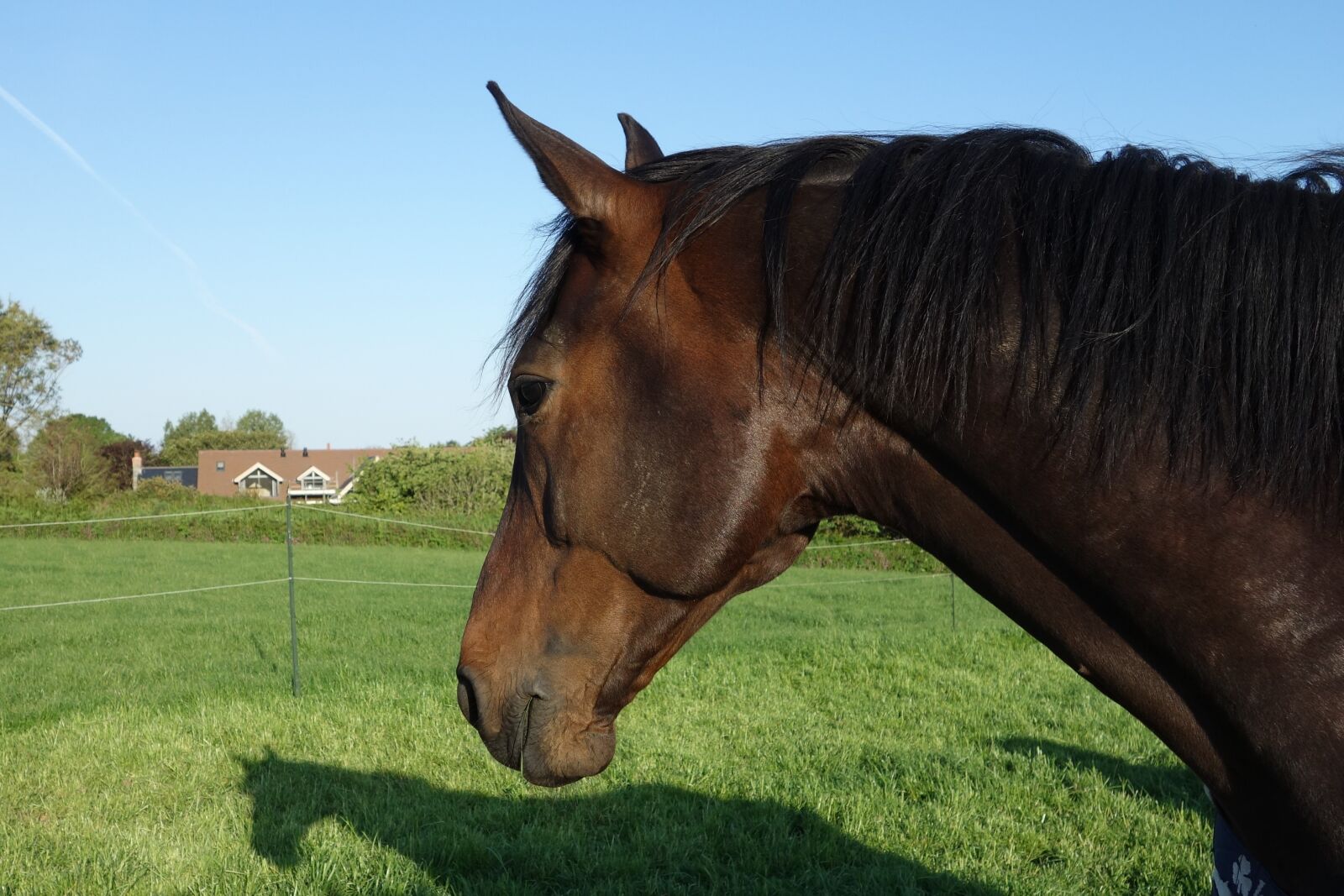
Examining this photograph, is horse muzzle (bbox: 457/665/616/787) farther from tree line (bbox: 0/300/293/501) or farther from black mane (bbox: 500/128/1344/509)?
tree line (bbox: 0/300/293/501)

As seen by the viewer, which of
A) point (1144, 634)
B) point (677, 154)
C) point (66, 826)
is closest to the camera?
point (1144, 634)

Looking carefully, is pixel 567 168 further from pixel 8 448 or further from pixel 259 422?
pixel 259 422

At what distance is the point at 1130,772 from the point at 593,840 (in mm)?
3069

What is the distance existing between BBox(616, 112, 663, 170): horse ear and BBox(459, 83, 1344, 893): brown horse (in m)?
0.41

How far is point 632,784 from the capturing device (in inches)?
204

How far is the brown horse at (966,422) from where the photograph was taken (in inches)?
46.0

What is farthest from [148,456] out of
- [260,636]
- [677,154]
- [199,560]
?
[677,154]

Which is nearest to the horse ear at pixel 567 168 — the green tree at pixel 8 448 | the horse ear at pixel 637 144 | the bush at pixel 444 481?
the horse ear at pixel 637 144

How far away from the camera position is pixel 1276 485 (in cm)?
117

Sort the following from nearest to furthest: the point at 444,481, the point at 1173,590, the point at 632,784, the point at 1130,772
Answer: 1. the point at 1173,590
2. the point at 632,784
3. the point at 1130,772
4. the point at 444,481

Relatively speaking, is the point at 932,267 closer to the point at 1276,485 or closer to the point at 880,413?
the point at 880,413

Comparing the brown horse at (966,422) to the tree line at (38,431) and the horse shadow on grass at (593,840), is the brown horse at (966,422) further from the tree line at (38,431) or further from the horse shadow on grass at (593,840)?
the tree line at (38,431)

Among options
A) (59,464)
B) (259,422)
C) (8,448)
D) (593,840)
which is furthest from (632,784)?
(259,422)

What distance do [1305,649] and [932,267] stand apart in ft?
2.09
